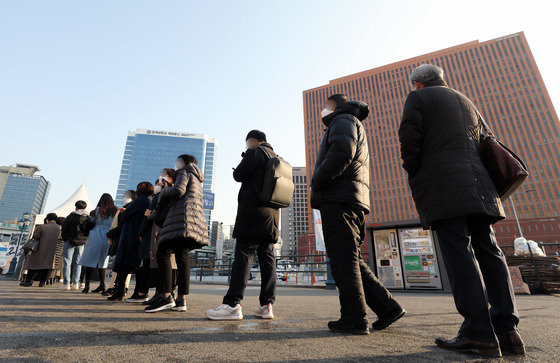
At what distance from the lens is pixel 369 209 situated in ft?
7.56

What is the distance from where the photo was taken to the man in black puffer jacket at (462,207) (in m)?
1.55

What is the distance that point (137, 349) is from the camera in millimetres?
1507

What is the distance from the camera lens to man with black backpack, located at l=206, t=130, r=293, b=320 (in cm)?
256

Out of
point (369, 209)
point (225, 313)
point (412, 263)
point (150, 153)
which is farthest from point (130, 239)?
point (150, 153)

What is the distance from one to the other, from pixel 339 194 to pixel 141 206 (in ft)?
11.5

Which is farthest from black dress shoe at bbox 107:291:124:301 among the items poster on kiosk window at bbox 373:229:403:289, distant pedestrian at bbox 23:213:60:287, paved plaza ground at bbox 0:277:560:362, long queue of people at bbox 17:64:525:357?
poster on kiosk window at bbox 373:229:403:289

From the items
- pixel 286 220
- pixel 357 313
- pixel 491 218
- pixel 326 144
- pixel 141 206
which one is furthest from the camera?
pixel 286 220

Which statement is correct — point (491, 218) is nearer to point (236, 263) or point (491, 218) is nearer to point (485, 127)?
point (485, 127)

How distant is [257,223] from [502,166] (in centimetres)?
199

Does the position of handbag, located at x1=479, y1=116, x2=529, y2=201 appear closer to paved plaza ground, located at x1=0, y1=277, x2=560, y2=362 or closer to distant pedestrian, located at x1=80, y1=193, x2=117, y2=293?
paved plaza ground, located at x1=0, y1=277, x2=560, y2=362

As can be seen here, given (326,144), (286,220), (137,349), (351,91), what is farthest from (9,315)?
(286,220)

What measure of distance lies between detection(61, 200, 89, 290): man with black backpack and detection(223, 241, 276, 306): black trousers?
16.3ft

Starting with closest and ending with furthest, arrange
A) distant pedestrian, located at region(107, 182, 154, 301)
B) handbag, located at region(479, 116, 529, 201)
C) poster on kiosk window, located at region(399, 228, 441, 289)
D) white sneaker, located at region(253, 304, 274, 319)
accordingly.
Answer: handbag, located at region(479, 116, 529, 201)
white sneaker, located at region(253, 304, 274, 319)
distant pedestrian, located at region(107, 182, 154, 301)
poster on kiosk window, located at region(399, 228, 441, 289)

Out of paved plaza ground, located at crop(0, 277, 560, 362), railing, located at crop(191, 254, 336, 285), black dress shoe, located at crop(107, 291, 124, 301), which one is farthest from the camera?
railing, located at crop(191, 254, 336, 285)
